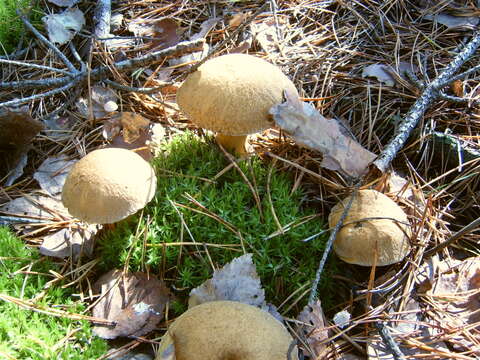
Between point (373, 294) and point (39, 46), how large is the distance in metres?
3.45

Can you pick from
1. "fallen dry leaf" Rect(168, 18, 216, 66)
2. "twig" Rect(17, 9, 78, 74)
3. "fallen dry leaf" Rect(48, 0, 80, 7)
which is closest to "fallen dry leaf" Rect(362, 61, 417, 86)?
"fallen dry leaf" Rect(168, 18, 216, 66)

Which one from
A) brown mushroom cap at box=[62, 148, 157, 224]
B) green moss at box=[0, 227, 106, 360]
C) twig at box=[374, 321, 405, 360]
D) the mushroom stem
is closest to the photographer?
twig at box=[374, 321, 405, 360]

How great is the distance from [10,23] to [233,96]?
8.33 ft

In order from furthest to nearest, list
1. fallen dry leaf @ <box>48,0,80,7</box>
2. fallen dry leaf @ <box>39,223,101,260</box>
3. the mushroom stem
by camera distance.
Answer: fallen dry leaf @ <box>48,0,80,7</box>, the mushroom stem, fallen dry leaf @ <box>39,223,101,260</box>

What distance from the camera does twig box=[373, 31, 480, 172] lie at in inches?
112

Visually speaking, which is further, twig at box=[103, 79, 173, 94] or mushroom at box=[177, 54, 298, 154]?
twig at box=[103, 79, 173, 94]

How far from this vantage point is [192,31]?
388 centimetres

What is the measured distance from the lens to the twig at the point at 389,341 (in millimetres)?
1971

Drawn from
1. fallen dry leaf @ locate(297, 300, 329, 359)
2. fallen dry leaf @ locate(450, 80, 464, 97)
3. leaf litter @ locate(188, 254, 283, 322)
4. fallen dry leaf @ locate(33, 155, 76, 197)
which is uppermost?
fallen dry leaf @ locate(450, 80, 464, 97)

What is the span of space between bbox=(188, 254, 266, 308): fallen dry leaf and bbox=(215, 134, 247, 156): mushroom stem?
0.92 m

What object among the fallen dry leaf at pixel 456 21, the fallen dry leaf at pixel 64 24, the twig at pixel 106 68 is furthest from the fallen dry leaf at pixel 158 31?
the fallen dry leaf at pixel 456 21

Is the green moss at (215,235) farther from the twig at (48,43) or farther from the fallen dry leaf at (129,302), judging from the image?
the twig at (48,43)

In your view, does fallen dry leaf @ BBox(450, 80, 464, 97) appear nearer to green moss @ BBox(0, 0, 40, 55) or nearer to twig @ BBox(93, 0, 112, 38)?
twig @ BBox(93, 0, 112, 38)

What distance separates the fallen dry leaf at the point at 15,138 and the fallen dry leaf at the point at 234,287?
1740 mm
